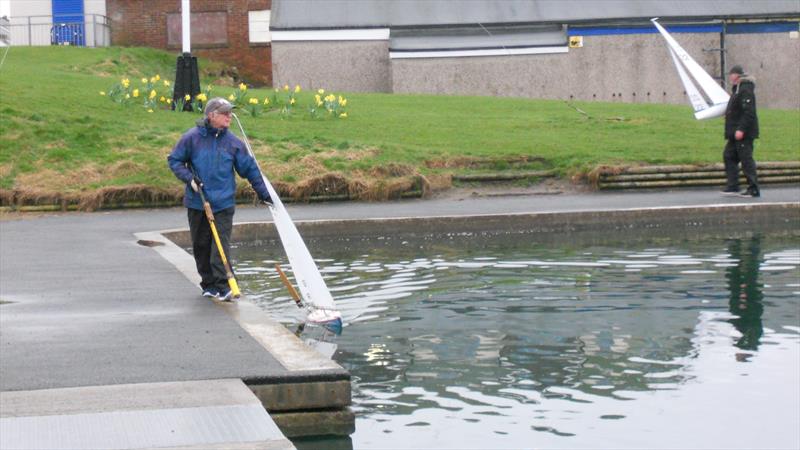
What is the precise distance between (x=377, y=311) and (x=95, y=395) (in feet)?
15.7

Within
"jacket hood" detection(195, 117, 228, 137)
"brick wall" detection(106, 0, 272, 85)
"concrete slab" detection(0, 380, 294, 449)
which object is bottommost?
"concrete slab" detection(0, 380, 294, 449)

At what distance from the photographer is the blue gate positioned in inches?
1839

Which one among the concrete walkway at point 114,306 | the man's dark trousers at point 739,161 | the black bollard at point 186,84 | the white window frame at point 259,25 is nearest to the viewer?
the concrete walkway at point 114,306

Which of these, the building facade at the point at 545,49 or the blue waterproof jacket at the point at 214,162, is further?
the building facade at the point at 545,49

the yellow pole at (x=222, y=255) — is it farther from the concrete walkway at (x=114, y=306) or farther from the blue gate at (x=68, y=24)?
the blue gate at (x=68, y=24)

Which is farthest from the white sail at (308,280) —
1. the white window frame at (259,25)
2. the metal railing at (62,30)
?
the metal railing at (62,30)

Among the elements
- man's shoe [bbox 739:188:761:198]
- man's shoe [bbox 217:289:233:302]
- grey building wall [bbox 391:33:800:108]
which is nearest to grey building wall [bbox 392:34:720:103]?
grey building wall [bbox 391:33:800:108]

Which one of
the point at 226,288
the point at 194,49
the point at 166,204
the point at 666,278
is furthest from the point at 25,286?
the point at 194,49

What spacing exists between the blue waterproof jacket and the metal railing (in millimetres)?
35530

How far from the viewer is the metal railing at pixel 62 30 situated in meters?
46.4

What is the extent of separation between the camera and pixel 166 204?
21641mm

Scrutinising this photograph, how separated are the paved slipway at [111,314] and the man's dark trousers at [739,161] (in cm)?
86

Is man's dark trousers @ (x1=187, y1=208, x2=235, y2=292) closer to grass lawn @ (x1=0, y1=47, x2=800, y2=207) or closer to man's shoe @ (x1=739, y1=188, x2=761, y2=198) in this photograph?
grass lawn @ (x1=0, y1=47, x2=800, y2=207)

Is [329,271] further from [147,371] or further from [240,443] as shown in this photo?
[240,443]
